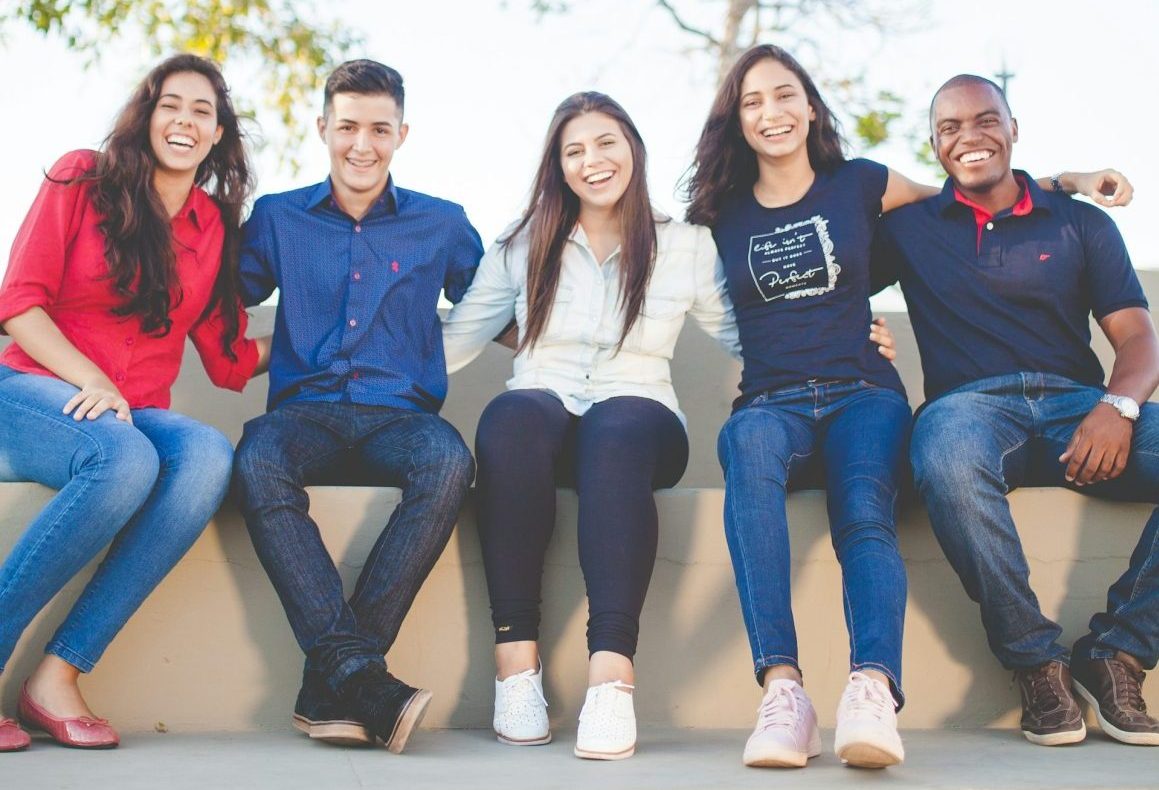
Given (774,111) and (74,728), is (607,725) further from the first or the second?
(774,111)

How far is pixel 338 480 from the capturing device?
9.46 feet

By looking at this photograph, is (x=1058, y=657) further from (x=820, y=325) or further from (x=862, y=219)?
(x=862, y=219)

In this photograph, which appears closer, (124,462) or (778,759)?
(778,759)

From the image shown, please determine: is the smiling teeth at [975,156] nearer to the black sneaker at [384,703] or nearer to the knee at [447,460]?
the knee at [447,460]

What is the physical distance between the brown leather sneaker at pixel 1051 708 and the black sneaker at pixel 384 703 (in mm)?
1201

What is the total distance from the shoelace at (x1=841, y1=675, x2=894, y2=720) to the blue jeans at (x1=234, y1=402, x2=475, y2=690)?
86 centimetres

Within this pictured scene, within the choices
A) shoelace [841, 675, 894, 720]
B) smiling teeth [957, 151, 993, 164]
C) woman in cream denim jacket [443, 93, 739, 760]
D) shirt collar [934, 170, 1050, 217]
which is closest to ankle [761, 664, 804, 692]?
shoelace [841, 675, 894, 720]

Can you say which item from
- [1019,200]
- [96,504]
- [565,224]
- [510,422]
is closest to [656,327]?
[565,224]

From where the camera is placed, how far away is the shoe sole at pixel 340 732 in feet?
7.63

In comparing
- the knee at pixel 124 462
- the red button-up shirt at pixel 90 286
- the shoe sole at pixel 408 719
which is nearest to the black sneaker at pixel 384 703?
the shoe sole at pixel 408 719

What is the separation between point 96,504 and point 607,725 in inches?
40.9

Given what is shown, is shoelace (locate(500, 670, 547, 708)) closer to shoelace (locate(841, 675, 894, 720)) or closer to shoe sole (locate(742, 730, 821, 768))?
shoe sole (locate(742, 730, 821, 768))

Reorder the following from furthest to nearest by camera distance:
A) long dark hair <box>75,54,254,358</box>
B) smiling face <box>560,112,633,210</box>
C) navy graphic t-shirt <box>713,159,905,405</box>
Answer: smiling face <box>560,112,633,210</box>
navy graphic t-shirt <box>713,159,905,405</box>
long dark hair <box>75,54,254,358</box>

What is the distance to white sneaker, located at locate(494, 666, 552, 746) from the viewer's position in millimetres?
2512
